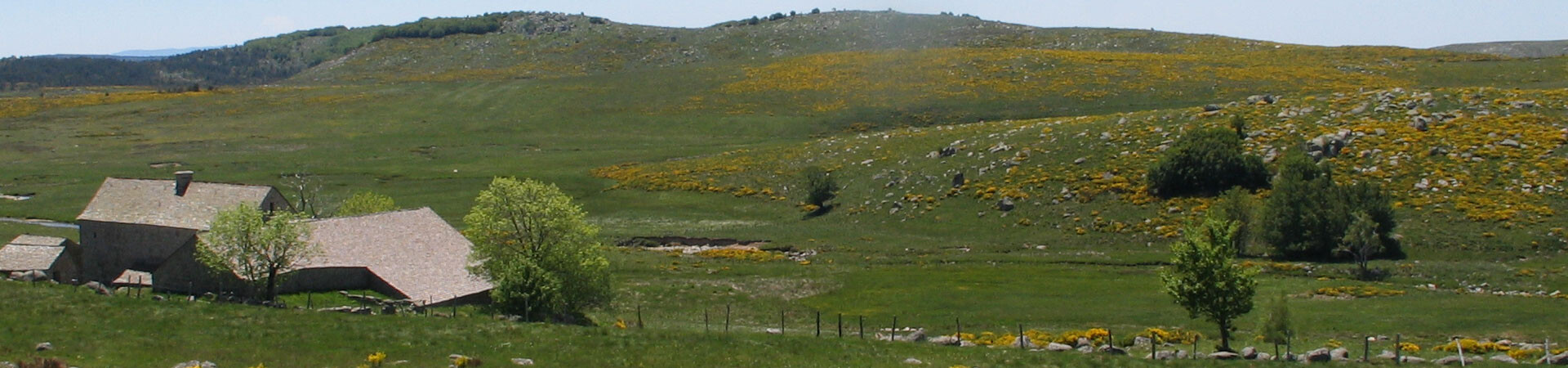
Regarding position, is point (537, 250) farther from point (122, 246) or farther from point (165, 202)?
point (122, 246)

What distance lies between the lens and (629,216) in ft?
318

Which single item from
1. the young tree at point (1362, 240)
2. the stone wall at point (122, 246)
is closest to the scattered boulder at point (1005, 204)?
the young tree at point (1362, 240)

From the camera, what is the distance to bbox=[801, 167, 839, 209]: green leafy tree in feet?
314

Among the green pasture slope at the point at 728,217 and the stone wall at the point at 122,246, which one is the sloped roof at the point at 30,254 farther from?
the green pasture slope at the point at 728,217

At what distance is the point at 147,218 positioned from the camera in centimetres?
6344

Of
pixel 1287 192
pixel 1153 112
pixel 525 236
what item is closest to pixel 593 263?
pixel 525 236

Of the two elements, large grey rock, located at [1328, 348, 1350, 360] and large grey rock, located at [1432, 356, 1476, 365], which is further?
large grey rock, located at [1328, 348, 1350, 360]

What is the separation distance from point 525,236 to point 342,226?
1175 centimetres

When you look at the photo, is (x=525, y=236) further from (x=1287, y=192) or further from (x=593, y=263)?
(x=1287, y=192)

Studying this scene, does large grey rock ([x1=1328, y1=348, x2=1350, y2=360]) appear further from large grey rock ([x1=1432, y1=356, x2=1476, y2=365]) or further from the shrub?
the shrub

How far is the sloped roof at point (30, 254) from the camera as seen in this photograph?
187 ft

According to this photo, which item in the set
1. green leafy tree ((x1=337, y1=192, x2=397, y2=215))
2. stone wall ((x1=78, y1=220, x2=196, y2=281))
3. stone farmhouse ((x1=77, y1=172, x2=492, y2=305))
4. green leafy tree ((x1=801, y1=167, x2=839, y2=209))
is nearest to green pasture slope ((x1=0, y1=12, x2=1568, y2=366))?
green leafy tree ((x1=801, y1=167, x2=839, y2=209))

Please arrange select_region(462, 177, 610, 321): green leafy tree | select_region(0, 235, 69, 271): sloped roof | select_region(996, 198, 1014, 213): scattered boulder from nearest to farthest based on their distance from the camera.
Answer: select_region(462, 177, 610, 321): green leafy tree < select_region(0, 235, 69, 271): sloped roof < select_region(996, 198, 1014, 213): scattered boulder

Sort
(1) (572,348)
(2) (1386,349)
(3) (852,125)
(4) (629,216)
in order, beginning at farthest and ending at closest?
1. (3) (852,125)
2. (4) (629,216)
3. (2) (1386,349)
4. (1) (572,348)
